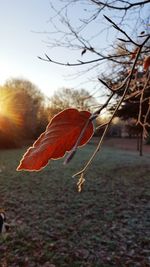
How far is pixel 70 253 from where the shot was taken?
3.81 metres

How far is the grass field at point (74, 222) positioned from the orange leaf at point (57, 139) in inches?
135

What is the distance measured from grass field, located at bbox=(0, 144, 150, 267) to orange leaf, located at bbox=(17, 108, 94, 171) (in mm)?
3430

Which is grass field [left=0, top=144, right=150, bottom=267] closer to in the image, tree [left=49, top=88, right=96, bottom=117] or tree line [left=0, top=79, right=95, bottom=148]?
tree [left=49, top=88, right=96, bottom=117]

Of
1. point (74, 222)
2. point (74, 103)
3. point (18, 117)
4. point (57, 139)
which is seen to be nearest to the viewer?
point (57, 139)

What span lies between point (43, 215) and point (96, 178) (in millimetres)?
3494

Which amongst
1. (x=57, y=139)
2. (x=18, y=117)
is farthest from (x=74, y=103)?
(x=18, y=117)

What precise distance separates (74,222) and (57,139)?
15.4 ft

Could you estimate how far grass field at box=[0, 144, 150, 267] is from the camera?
12.2 ft

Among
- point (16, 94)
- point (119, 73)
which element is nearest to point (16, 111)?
point (16, 94)

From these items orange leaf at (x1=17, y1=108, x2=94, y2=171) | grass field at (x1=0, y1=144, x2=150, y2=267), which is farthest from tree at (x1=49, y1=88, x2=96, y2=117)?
grass field at (x1=0, y1=144, x2=150, y2=267)

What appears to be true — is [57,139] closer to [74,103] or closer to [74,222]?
[74,103]

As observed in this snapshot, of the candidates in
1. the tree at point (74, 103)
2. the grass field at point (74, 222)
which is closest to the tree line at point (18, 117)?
the grass field at point (74, 222)

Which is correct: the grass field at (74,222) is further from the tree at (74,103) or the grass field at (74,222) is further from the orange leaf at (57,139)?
the orange leaf at (57,139)

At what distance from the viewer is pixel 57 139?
39 centimetres
